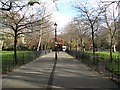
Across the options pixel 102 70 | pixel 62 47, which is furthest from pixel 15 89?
pixel 62 47

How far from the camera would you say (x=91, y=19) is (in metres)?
15.3

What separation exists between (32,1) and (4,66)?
22.0ft

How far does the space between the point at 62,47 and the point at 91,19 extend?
214 ft

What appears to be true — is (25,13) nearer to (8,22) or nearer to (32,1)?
(8,22)

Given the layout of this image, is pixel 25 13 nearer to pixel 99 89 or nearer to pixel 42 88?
pixel 42 88

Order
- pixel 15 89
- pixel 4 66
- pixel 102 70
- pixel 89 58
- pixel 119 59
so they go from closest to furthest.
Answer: pixel 15 89 < pixel 119 59 < pixel 102 70 < pixel 4 66 < pixel 89 58

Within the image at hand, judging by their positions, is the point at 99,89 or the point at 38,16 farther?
the point at 38,16

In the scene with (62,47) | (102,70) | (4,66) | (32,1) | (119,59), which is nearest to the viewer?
(32,1)

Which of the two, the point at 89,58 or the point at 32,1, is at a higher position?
the point at 32,1

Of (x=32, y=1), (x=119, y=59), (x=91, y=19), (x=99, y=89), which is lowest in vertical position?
(x=99, y=89)

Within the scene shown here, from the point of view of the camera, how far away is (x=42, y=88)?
6.31m

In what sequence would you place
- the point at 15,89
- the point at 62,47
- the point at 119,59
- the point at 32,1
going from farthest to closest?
the point at 62,47, the point at 119,59, the point at 15,89, the point at 32,1

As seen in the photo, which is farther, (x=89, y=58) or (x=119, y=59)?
(x=89, y=58)

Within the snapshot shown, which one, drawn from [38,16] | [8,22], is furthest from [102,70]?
[8,22]
